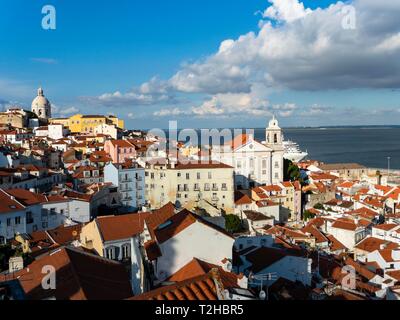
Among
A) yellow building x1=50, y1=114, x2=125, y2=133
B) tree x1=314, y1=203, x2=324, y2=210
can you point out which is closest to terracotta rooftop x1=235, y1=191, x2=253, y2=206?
tree x1=314, y1=203, x2=324, y2=210

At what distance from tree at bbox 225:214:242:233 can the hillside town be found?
0.26 ft

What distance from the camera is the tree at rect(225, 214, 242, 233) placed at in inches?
987

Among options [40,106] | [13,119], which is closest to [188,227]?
[13,119]

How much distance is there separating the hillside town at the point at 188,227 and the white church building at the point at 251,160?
0.09 m

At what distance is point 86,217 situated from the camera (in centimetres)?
2405

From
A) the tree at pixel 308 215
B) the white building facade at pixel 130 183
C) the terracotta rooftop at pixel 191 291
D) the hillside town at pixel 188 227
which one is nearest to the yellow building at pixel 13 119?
the hillside town at pixel 188 227

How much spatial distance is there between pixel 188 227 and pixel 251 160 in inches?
994

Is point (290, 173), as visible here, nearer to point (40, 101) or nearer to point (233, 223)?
point (233, 223)

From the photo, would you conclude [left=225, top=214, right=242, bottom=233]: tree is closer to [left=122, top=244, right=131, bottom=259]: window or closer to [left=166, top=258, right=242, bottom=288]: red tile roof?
[left=122, top=244, right=131, bottom=259]: window

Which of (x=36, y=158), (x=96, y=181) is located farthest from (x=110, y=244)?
(x=36, y=158)

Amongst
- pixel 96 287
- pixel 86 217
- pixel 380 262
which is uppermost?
pixel 96 287

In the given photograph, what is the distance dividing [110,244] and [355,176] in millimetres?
50559

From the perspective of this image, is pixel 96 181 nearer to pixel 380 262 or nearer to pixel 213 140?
pixel 213 140

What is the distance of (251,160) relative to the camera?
3519cm
